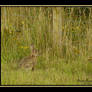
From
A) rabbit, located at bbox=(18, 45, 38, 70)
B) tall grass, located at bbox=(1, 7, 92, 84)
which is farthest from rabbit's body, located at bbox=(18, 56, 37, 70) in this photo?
tall grass, located at bbox=(1, 7, 92, 84)

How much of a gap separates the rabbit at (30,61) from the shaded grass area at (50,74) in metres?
0.08

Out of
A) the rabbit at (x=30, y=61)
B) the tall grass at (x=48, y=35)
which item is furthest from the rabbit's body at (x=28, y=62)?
the tall grass at (x=48, y=35)

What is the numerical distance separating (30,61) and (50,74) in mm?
461

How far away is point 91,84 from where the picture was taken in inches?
174

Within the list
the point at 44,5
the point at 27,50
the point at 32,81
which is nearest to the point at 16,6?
the point at 44,5

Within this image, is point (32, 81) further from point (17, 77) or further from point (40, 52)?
point (40, 52)

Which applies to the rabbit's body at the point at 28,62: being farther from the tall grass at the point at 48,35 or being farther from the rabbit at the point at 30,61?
the tall grass at the point at 48,35

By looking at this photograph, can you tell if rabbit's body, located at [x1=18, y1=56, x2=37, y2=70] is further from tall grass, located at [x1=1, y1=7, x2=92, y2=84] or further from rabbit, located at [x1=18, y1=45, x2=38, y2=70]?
tall grass, located at [x1=1, y1=7, x2=92, y2=84]

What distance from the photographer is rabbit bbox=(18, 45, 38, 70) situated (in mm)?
4625

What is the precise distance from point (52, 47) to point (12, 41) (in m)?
0.79

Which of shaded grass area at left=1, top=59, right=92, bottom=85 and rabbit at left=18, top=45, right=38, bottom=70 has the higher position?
rabbit at left=18, top=45, right=38, bottom=70

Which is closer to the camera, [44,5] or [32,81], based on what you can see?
[32,81]

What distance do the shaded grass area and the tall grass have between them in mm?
30

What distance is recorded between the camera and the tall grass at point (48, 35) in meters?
4.84
